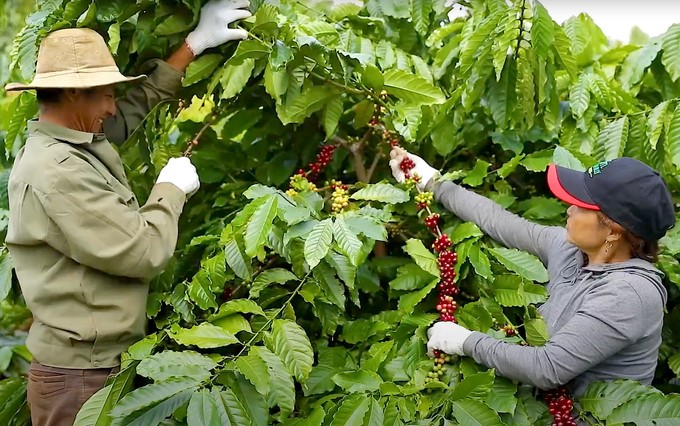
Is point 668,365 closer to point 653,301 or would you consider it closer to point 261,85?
point 653,301

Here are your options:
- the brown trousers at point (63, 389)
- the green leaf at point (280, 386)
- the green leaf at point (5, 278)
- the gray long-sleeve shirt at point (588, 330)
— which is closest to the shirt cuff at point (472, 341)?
the gray long-sleeve shirt at point (588, 330)

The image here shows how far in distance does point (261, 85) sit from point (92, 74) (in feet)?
2.03

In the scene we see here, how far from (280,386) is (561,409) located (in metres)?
0.68

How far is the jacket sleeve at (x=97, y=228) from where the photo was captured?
159cm

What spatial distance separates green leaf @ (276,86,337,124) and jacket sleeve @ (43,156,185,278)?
526 mm

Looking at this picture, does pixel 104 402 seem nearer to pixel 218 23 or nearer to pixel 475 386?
pixel 475 386

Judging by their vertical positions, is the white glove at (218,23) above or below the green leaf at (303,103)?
above

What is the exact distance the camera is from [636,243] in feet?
5.43

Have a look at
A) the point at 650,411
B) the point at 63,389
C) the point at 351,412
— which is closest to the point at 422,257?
the point at 351,412

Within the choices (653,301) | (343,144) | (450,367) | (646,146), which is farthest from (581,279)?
(343,144)

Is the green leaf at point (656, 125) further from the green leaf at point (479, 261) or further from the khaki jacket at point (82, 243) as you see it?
the khaki jacket at point (82, 243)

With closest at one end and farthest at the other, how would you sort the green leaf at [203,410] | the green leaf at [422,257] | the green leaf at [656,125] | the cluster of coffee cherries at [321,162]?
the green leaf at [203,410]
the green leaf at [422,257]
the green leaf at [656,125]
the cluster of coffee cherries at [321,162]

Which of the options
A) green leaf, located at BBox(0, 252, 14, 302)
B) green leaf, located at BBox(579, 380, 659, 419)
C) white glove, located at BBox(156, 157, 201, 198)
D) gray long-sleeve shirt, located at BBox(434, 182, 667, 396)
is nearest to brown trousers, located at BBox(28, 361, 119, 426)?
green leaf, located at BBox(0, 252, 14, 302)

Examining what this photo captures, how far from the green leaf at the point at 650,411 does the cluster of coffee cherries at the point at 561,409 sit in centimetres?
11
